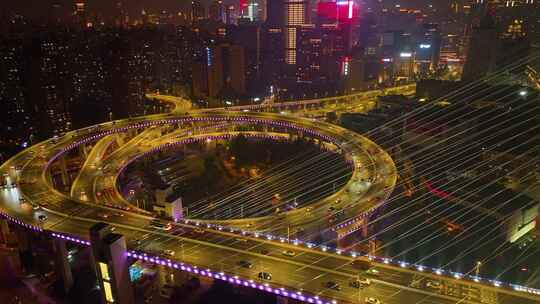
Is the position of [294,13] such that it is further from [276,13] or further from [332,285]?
[332,285]

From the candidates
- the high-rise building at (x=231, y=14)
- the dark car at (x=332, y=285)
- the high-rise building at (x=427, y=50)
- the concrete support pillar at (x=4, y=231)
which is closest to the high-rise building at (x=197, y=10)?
the high-rise building at (x=231, y=14)

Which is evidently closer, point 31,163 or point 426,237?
point 426,237

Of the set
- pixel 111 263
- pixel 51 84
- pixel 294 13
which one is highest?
pixel 294 13

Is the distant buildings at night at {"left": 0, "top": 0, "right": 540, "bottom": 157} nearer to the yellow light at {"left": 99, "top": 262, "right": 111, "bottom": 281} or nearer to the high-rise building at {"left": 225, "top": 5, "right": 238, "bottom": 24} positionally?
the high-rise building at {"left": 225, "top": 5, "right": 238, "bottom": 24}

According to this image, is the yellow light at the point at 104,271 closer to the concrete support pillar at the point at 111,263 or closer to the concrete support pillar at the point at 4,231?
the concrete support pillar at the point at 111,263

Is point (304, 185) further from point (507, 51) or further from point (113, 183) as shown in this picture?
point (507, 51)

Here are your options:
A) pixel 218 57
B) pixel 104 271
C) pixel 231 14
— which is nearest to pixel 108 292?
pixel 104 271

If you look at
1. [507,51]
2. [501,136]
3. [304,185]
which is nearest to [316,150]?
[304,185]

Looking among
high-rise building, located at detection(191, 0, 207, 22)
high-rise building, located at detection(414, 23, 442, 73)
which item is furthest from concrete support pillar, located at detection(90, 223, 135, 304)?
high-rise building, located at detection(191, 0, 207, 22)
